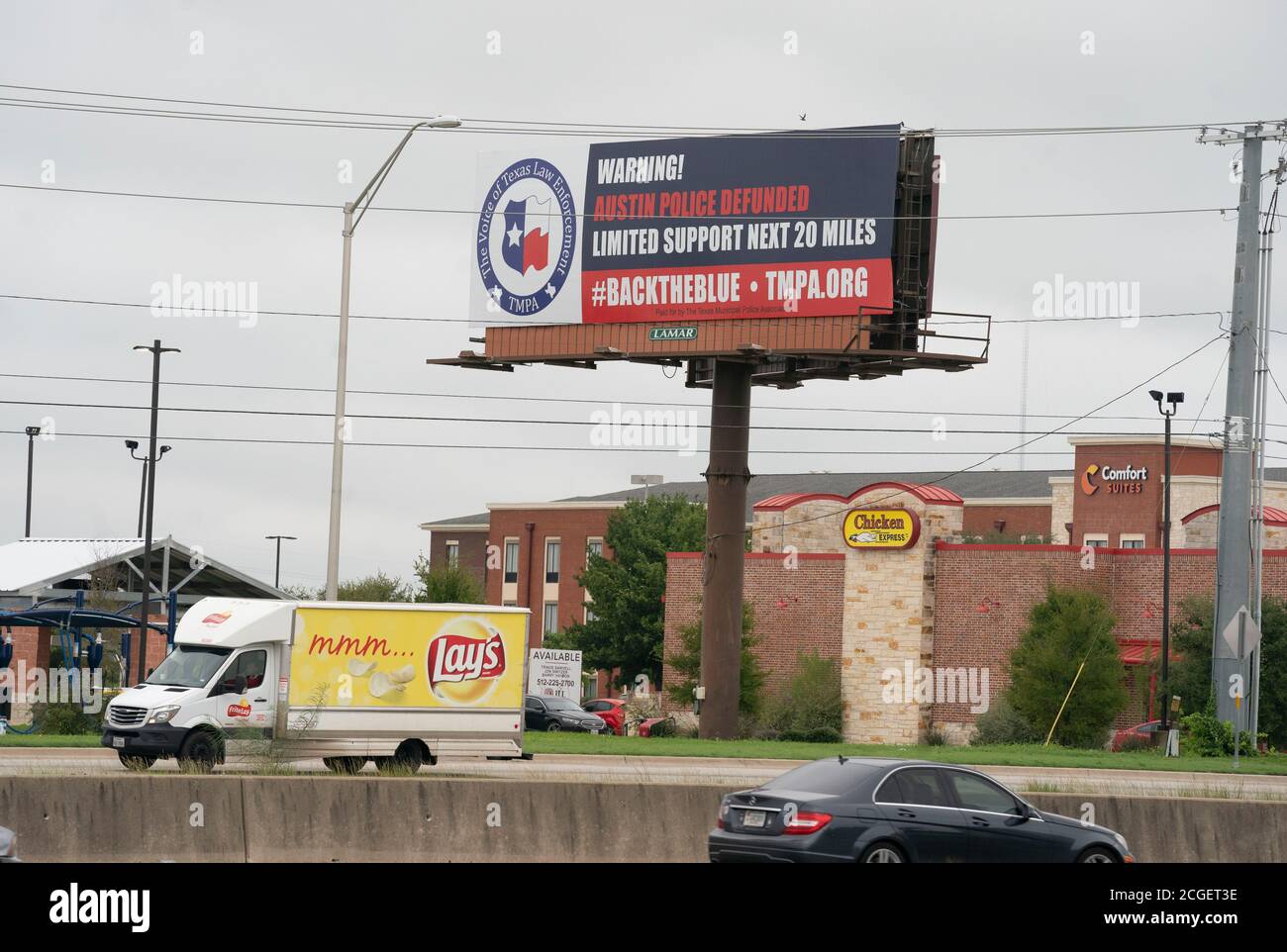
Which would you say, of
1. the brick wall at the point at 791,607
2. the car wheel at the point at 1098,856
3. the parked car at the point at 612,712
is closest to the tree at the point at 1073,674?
the brick wall at the point at 791,607

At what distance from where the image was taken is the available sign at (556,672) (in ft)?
201

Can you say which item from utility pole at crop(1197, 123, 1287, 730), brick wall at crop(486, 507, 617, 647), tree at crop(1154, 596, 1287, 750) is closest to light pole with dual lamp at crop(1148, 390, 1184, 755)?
tree at crop(1154, 596, 1287, 750)

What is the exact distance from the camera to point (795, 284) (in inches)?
1686

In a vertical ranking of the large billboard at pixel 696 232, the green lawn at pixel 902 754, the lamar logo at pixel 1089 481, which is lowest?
the green lawn at pixel 902 754

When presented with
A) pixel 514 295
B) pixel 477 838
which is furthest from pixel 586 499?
pixel 477 838

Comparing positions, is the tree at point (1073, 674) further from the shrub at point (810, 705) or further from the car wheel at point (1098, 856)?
the car wheel at point (1098, 856)

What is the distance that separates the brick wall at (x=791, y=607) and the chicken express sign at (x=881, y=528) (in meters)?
2.73

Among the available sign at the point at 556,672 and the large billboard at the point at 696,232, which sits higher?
the large billboard at the point at 696,232

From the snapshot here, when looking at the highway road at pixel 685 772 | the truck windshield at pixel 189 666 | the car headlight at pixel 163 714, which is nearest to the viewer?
the highway road at pixel 685 772

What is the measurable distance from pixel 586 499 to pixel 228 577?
53.0 metres

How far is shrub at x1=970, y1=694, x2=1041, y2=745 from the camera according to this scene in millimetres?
50969

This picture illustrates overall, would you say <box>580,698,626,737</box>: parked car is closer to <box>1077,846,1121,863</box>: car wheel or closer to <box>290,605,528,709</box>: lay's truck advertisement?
<box>290,605,528,709</box>: lay's truck advertisement

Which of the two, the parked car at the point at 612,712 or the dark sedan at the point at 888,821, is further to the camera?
the parked car at the point at 612,712

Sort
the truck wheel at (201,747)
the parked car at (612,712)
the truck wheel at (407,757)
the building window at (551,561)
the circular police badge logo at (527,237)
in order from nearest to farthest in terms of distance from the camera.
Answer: the truck wheel at (201,747) → the truck wheel at (407,757) → the circular police badge logo at (527,237) → the parked car at (612,712) → the building window at (551,561)
